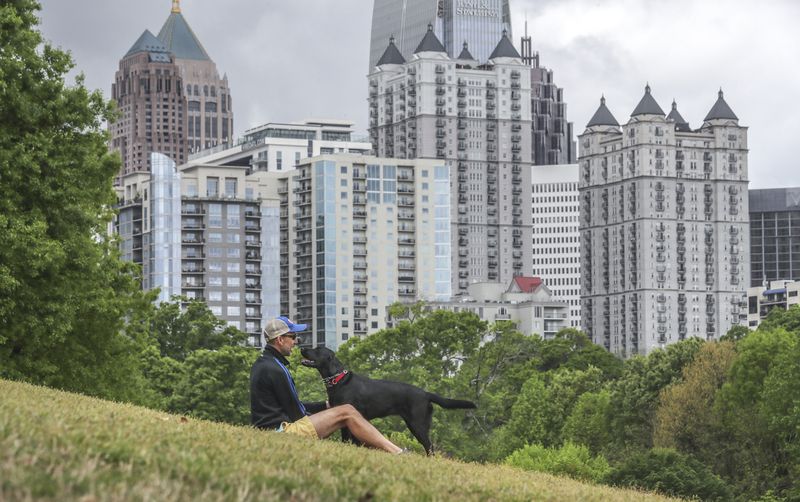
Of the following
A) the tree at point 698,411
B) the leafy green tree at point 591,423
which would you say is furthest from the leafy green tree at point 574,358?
the tree at point 698,411

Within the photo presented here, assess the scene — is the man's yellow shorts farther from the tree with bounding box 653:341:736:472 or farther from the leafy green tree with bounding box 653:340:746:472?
the tree with bounding box 653:341:736:472

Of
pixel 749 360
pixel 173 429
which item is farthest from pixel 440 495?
pixel 749 360

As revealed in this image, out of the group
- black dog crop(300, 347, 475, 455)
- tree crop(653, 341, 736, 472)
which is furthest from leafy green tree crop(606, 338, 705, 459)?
black dog crop(300, 347, 475, 455)

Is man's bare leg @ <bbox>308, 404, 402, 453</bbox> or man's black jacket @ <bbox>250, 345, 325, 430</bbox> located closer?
man's bare leg @ <bbox>308, 404, 402, 453</bbox>

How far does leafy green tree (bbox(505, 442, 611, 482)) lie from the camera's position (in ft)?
271

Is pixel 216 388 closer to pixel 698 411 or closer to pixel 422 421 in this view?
pixel 698 411

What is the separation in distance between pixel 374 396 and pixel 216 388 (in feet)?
288

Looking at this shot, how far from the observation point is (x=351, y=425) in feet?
79.8

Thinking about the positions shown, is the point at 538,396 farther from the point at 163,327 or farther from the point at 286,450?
the point at 286,450

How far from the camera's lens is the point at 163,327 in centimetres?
16000

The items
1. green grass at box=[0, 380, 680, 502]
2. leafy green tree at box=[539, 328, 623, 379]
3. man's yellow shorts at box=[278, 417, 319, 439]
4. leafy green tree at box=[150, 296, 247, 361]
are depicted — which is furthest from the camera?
leafy green tree at box=[539, 328, 623, 379]

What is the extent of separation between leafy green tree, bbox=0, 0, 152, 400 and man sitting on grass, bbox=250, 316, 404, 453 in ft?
73.3

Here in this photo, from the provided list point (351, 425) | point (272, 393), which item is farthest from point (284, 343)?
point (351, 425)

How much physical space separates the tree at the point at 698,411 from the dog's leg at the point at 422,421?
223 ft
